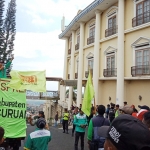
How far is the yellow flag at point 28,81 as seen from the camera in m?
4.77

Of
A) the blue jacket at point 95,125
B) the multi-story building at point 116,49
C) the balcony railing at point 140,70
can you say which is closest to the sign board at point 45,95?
the multi-story building at point 116,49

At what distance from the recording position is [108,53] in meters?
17.1

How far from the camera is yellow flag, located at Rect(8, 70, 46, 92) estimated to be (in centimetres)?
477

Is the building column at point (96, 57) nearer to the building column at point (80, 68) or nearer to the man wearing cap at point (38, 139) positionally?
the building column at point (80, 68)

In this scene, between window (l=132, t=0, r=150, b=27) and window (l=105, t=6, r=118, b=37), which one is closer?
window (l=132, t=0, r=150, b=27)

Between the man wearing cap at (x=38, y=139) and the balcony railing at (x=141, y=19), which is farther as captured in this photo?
the balcony railing at (x=141, y=19)

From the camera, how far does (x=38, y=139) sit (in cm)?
408

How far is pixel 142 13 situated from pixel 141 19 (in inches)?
17.7

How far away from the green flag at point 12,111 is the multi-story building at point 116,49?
405 inches

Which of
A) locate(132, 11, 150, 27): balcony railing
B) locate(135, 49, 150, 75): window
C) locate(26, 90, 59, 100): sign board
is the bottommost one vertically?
locate(26, 90, 59, 100): sign board

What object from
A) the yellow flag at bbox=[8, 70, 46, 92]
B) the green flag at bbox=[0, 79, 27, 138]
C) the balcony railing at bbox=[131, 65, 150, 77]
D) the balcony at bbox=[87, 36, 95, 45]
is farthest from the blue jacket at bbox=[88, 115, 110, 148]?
the balcony at bbox=[87, 36, 95, 45]

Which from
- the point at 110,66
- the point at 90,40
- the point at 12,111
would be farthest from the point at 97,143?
the point at 90,40

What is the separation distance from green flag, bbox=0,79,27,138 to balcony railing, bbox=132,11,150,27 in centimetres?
1165

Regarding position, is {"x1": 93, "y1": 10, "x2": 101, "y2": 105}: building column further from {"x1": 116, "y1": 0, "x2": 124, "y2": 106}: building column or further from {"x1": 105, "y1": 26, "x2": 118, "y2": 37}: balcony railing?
{"x1": 116, "y1": 0, "x2": 124, "y2": 106}: building column
